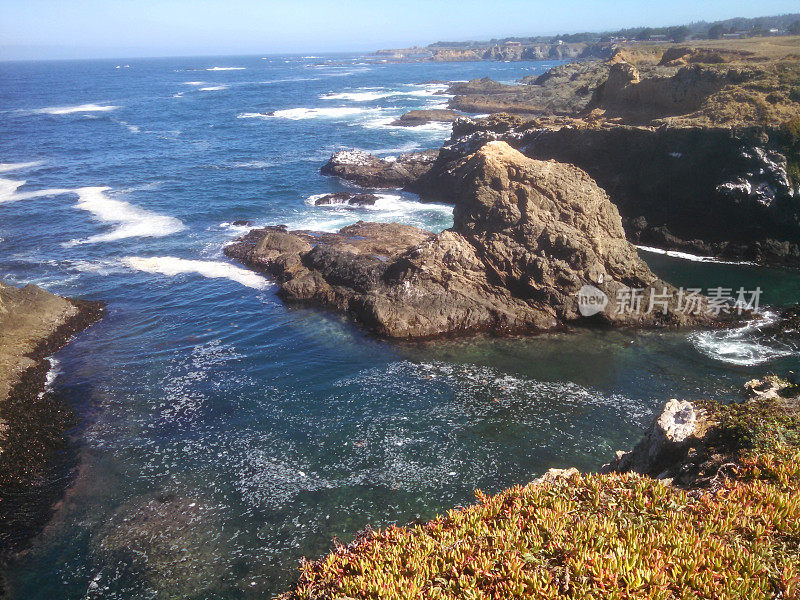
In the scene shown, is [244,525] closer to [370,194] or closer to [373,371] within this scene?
[373,371]

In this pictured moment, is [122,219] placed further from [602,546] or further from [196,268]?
[602,546]

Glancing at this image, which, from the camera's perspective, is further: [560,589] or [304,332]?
[304,332]

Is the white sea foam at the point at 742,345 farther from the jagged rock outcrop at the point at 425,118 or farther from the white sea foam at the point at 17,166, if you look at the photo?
the white sea foam at the point at 17,166

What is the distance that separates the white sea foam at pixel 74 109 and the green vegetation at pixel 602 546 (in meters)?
123

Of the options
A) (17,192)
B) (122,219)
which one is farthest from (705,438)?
(17,192)

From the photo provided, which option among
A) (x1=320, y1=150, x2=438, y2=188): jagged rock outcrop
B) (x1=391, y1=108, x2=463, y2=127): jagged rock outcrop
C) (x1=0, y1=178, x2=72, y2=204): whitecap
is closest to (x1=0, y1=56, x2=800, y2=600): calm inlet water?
(x1=0, y1=178, x2=72, y2=204): whitecap

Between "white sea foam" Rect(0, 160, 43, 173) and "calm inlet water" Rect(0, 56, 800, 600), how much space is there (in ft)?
74.4

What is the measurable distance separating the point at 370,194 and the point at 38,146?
56.5 meters

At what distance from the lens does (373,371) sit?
23.6 metres

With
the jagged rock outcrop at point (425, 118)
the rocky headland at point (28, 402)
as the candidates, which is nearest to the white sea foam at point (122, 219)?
the rocky headland at point (28, 402)

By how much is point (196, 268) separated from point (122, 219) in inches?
611

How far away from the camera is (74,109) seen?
359 feet

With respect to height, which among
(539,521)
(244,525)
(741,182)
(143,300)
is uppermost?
(741,182)

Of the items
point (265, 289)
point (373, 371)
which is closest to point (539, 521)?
point (373, 371)
